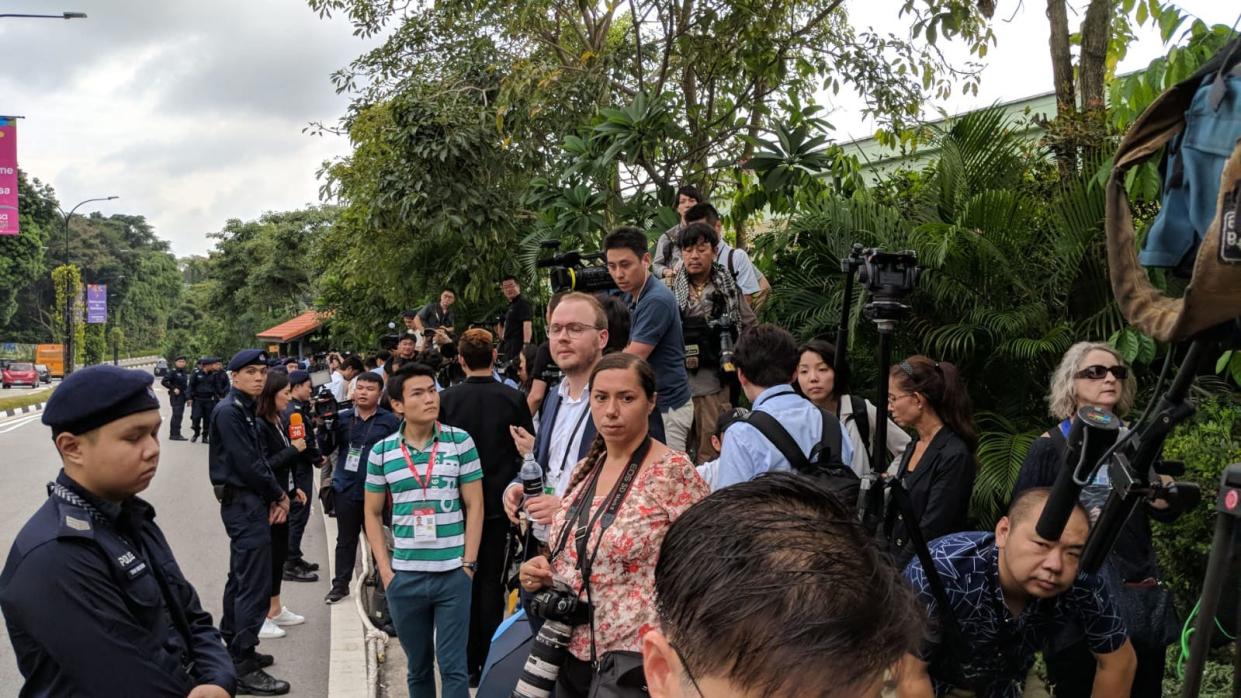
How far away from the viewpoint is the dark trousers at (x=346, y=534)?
775 cm

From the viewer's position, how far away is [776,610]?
1.13 metres

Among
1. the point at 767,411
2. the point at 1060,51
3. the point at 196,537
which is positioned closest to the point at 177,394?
the point at 196,537

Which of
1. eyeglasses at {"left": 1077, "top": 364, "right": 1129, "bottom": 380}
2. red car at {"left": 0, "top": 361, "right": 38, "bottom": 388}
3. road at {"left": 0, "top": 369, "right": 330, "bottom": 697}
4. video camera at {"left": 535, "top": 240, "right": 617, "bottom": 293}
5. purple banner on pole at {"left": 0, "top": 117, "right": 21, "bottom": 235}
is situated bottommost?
red car at {"left": 0, "top": 361, "right": 38, "bottom": 388}

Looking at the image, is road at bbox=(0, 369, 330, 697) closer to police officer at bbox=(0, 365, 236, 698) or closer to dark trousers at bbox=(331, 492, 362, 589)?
police officer at bbox=(0, 365, 236, 698)

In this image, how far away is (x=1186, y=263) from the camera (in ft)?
5.62

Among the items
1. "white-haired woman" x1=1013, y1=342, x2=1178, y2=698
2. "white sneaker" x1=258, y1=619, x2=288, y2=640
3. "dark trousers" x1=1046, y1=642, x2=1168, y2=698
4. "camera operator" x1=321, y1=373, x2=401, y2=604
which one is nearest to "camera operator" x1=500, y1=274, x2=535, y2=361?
"camera operator" x1=321, y1=373, x2=401, y2=604

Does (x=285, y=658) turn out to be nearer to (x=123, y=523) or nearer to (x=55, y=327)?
(x=123, y=523)

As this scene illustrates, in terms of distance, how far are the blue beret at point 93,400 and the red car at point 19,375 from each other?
62.2 meters

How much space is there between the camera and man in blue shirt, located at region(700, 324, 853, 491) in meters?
3.69

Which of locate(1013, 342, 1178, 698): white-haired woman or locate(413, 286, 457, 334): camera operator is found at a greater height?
locate(413, 286, 457, 334): camera operator

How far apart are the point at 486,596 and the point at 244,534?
5.55 feet

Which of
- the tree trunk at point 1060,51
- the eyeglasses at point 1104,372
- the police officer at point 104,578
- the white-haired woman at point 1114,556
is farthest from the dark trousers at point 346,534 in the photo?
the tree trunk at point 1060,51

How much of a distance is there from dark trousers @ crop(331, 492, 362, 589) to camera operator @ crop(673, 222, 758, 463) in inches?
124

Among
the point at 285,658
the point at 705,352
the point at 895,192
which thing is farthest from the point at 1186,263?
the point at 895,192
